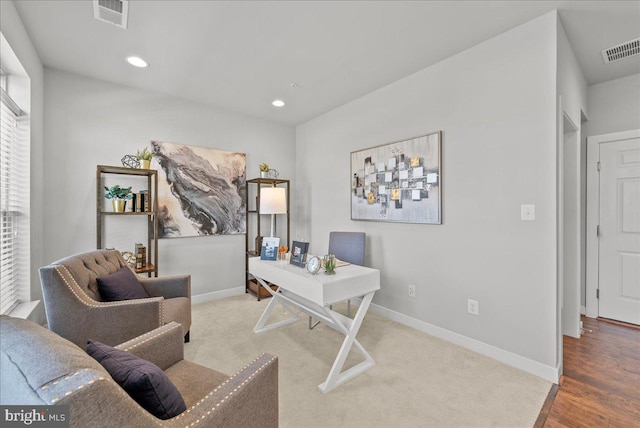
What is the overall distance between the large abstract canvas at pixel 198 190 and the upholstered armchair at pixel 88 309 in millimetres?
1397

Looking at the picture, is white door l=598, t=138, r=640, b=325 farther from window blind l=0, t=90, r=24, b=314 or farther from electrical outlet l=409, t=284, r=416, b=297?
window blind l=0, t=90, r=24, b=314

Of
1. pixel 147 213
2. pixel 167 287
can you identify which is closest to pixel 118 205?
pixel 147 213

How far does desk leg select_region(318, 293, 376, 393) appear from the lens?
6.51 feet

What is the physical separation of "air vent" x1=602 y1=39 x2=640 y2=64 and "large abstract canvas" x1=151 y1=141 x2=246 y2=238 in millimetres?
4034

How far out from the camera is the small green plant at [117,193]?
299cm

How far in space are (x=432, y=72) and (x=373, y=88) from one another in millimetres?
699

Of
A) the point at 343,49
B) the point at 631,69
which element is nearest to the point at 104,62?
the point at 343,49

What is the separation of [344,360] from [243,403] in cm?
A: 117

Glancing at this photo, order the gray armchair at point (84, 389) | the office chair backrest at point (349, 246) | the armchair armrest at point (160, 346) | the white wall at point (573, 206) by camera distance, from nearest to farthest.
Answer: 1. the gray armchair at point (84, 389)
2. the armchair armrest at point (160, 346)
3. the white wall at point (573, 206)
4. the office chair backrest at point (349, 246)

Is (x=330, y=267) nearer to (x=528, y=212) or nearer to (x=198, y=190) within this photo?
(x=528, y=212)

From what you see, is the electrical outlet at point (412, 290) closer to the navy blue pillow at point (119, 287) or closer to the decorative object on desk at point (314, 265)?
the decorative object on desk at point (314, 265)

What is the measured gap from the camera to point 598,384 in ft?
6.73

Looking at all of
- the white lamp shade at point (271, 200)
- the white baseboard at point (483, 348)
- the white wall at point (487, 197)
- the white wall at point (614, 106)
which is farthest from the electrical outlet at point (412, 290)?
the white wall at point (614, 106)

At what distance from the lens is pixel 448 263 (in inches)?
106
